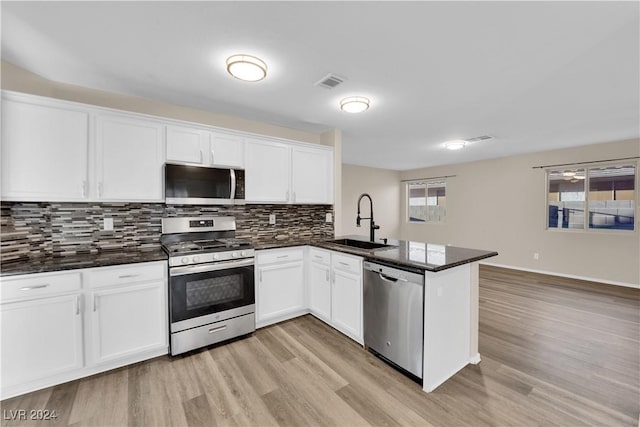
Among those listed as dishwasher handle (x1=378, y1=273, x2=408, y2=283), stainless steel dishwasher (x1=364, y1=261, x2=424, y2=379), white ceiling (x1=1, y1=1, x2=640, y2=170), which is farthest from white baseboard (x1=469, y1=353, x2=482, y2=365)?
white ceiling (x1=1, y1=1, x2=640, y2=170)

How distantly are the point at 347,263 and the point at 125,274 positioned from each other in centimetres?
199

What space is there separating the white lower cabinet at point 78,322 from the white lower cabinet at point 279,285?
3.09 feet

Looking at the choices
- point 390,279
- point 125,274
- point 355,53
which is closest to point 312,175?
point 355,53

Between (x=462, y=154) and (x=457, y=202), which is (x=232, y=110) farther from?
(x=457, y=202)

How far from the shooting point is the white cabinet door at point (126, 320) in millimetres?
2088

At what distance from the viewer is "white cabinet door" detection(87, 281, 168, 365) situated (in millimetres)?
2088

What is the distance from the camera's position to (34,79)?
7.55 ft

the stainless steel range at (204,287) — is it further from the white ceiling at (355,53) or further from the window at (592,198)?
the window at (592,198)

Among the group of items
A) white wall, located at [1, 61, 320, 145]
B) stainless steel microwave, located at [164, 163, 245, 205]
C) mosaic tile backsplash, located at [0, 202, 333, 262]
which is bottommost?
mosaic tile backsplash, located at [0, 202, 333, 262]

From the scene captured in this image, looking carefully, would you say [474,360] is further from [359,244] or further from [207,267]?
[207,267]

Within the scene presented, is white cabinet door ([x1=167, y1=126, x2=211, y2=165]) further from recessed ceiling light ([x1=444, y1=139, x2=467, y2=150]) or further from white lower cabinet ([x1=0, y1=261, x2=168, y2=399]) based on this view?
recessed ceiling light ([x1=444, y1=139, x2=467, y2=150])

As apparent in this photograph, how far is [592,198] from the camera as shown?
4.90 m

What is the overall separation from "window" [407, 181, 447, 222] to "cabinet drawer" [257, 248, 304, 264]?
218 inches

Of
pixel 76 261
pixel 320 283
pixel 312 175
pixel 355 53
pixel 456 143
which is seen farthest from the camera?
pixel 456 143
